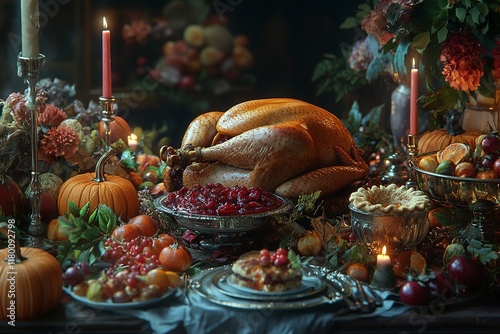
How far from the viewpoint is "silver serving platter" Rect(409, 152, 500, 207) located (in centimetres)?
260

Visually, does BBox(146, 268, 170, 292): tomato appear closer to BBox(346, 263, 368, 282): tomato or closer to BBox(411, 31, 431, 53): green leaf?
BBox(346, 263, 368, 282): tomato

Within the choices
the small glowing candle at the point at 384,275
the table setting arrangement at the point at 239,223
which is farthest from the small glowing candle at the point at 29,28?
the small glowing candle at the point at 384,275

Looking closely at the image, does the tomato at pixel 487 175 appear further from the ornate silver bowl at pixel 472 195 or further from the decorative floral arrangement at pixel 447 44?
the decorative floral arrangement at pixel 447 44

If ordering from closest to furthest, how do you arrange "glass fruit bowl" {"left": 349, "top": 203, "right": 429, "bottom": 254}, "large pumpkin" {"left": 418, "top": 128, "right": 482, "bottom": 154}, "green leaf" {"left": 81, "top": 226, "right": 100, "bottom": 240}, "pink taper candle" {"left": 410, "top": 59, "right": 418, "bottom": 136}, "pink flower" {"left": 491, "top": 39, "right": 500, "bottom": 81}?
"glass fruit bowl" {"left": 349, "top": 203, "right": 429, "bottom": 254}, "green leaf" {"left": 81, "top": 226, "right": 100, "bottom": 240}, "pink taper candle" {"left": 410, "top": 59, "right": 418, "bottom": 136}, "pink flower" {"left": 491, "top": 39, "right": 500, "bottom": 81}, "large pumpkin" {"left": 418, "top": 128, "right": 482, "bottom": 154}

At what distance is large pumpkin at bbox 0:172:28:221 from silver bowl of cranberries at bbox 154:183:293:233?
1.66 ft

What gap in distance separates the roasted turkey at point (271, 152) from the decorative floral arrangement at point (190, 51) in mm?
1863

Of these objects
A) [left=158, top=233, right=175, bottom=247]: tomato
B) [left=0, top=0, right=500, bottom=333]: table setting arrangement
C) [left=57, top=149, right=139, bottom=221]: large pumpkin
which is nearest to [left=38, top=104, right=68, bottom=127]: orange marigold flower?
[left=0, top=0, right=500, bottom=333]: table setting arrangement

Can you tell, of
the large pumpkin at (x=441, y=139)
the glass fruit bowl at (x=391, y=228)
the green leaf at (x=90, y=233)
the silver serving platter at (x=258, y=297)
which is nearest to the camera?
the silver serving platter at (x=258, y=297)

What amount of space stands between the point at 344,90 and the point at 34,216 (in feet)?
8.01

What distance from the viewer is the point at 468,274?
233 centimetres

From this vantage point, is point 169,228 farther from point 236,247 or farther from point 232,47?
point 232,47

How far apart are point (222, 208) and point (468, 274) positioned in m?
0.80

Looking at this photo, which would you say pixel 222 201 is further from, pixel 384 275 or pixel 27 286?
pixel 27 286

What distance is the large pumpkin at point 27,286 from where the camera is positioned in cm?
220
